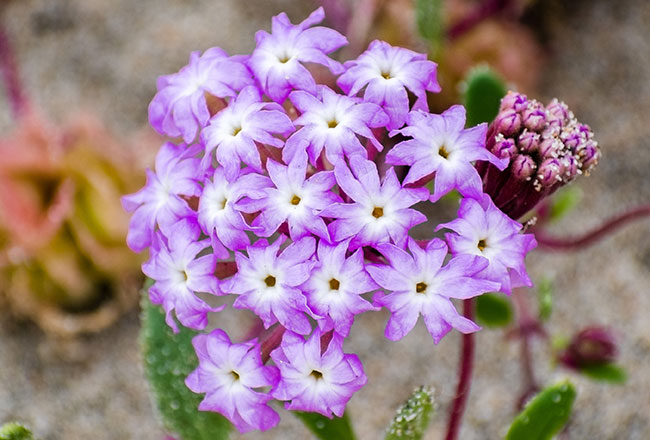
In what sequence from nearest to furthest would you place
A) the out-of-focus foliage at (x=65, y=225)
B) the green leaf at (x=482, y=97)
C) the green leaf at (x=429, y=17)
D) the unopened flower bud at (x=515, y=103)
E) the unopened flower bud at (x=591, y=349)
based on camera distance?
the unopened flower bud at (x=515, y=103) < the green leaf at (x=482, y=97) < the unopened flower bud at (x=591, y=349) < the green leaf at (x=429, y=17) < the out-of-focus foliage at (x=65, y=225)

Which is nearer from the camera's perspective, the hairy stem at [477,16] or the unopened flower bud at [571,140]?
the unopened flower bud at [571,140]

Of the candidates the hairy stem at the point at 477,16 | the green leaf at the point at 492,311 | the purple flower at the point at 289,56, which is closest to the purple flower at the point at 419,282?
the purple flower at the point at 289,56

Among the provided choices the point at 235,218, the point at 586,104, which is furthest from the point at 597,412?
the point at 235,218

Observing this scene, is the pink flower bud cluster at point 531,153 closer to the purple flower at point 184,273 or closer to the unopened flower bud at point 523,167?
the unopened flower bud at point 523,167

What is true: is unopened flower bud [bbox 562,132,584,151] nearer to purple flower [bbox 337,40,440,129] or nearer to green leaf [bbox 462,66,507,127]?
purple flower [bbox 337,40,440,129]

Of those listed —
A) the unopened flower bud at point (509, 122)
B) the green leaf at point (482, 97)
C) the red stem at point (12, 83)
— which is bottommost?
the unopened flower bud at point (509, 122)

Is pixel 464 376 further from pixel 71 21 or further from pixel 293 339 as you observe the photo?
pixel 71 21

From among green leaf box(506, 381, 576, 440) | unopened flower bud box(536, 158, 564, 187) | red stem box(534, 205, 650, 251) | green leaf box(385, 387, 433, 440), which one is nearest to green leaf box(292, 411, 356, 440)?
green leaf box(385, 387, 433, 440)
